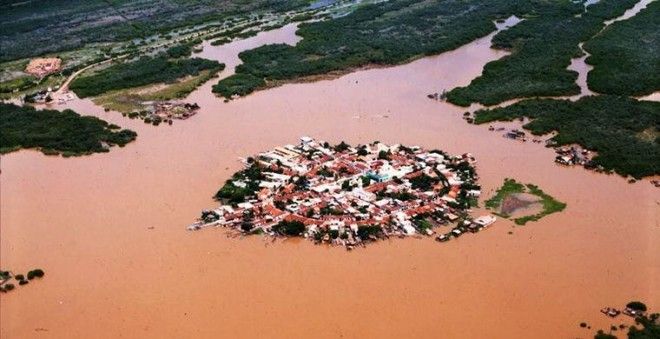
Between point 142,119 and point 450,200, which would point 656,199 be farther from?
point 142,119

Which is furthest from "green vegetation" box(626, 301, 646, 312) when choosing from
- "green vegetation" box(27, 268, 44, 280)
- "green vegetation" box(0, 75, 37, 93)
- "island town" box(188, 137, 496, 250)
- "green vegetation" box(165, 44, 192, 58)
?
"green vegetation" box(0, 75, 37, 93)

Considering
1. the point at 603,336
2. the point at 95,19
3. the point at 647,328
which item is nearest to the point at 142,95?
the point at 95,19

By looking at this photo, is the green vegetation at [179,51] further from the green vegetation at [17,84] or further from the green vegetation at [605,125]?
the green vegetation at [605,125]

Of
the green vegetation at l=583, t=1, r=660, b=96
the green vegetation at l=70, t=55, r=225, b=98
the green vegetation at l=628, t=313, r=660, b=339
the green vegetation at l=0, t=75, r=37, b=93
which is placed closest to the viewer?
the green vegetation at l=628, t=313, r=660, b=339

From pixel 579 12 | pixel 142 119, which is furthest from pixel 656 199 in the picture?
pixel 579 12

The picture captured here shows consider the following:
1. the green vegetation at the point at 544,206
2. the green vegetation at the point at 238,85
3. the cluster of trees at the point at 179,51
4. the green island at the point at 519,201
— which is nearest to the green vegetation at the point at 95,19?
the cluster of trees at the point at 179,51

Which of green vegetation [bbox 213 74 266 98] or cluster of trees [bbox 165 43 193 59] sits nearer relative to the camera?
green vegetation [bbox 213 74 266 98]

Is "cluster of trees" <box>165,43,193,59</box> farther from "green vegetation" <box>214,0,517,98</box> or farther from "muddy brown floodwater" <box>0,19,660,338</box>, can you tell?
"muddy brown floodwater" <box>0,19,660,338</box>
